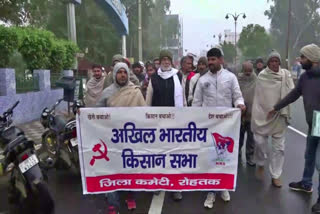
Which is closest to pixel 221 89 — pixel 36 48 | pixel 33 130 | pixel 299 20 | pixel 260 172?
pixel 260 172

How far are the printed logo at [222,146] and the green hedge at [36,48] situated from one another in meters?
7.34

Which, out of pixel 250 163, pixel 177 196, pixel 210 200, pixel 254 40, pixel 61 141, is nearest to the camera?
pixel 210 200

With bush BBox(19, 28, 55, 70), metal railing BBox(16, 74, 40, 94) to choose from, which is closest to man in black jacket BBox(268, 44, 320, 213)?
metal railing BBox(16, 74, 40, 94)

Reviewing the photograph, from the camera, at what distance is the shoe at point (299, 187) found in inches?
177

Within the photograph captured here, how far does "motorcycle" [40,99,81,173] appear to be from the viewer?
16.8 feet

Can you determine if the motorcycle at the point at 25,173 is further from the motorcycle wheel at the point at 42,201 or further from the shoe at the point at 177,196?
the shoe at the point at 177,196

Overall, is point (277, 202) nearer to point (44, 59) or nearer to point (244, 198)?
point (244, 198)

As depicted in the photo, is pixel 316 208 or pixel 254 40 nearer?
pixel 316 208

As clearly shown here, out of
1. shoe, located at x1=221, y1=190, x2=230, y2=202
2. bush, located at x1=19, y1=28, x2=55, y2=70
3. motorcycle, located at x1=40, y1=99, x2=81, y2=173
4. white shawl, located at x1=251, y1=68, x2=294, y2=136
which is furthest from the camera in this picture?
bush, located at x1=19, y1=28, x2=55, y2=70

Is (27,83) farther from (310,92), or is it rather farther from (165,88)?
(310,92)

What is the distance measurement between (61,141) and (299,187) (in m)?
3.46

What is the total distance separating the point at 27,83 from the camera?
1045 cm

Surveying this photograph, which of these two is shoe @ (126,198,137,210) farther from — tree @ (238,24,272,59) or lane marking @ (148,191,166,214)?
tree @ (238,24,272,59)

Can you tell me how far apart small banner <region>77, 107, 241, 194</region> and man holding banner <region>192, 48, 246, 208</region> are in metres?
0.29
